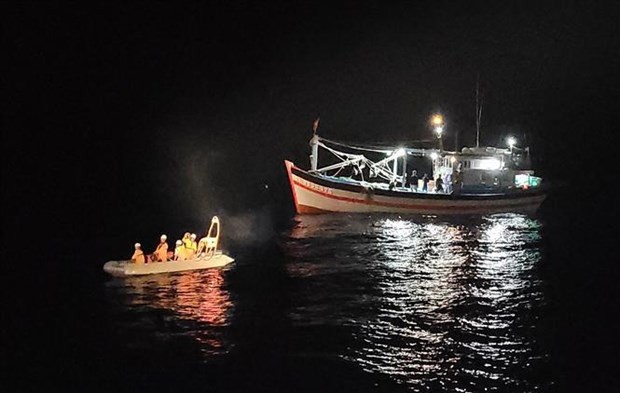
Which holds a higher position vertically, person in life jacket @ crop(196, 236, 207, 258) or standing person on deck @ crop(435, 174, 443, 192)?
standing person on deck @ crop(435, 174, 443, 192)

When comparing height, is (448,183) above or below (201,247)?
above

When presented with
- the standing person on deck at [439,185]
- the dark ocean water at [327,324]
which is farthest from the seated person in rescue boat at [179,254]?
the standing person on deck at [439,185]

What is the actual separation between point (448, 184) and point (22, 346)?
30.0 metres

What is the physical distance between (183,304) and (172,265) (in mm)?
4047

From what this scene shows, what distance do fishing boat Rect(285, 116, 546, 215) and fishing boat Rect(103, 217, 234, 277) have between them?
15.2 meters

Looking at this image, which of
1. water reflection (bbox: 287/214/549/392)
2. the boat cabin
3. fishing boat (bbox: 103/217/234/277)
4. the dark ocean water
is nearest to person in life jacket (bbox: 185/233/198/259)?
fishing boat (bbox: 103/217/234/277)

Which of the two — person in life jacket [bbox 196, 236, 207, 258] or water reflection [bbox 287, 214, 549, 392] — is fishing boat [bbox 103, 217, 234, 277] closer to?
person in life jacket [bbox 196, 236, 207, 258]

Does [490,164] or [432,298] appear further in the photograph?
[490,164]

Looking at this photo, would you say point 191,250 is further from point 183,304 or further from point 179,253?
point 183,304

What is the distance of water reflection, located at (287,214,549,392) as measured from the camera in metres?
17.2

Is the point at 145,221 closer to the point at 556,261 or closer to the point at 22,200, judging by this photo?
the point at 22,200

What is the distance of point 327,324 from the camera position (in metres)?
20.2

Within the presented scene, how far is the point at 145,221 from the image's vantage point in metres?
40.2

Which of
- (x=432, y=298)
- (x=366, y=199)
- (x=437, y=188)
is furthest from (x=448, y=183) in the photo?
(x=432, y=298)
